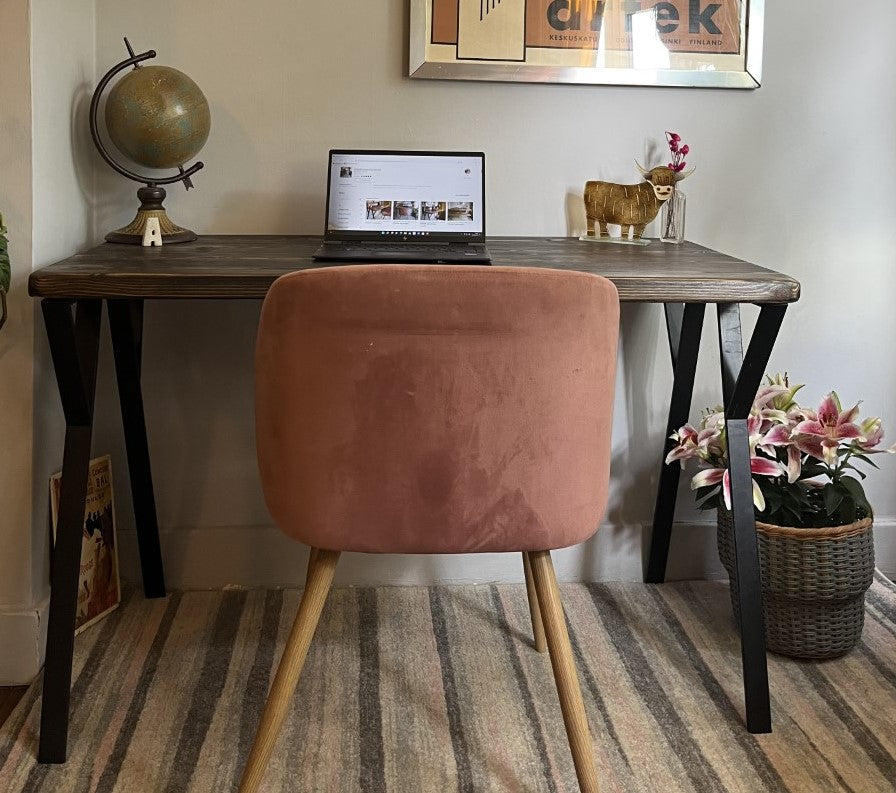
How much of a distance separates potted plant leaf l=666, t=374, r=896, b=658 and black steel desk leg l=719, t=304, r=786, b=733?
170 mm

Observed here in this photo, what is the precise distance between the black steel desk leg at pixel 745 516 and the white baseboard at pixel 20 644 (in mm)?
1241

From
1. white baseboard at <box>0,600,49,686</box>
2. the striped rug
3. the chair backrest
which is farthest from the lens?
white baseboard at <box>0,600,49,686</box>

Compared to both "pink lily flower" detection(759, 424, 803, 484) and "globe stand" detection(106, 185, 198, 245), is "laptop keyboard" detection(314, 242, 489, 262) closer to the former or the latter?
"globe stand" detection(106, 185, 198, 245)

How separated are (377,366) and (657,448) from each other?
1.20 meters

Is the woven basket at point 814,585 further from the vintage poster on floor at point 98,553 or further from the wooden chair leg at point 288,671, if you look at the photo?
the vintage poster on floor at point 98,553

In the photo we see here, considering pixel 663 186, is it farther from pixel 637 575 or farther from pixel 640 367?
pixel 637 575

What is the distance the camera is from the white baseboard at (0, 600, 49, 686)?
6.09 feet

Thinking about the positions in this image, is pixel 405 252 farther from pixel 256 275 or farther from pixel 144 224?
pixel 144 224

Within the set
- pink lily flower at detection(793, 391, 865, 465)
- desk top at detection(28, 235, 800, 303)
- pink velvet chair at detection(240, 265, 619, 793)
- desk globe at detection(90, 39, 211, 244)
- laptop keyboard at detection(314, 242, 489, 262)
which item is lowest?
pink lily flower at detection(793, 391, 865, 465)

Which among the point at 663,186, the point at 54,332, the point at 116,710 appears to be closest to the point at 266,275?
the point at 54,332

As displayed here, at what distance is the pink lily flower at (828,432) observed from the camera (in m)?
1.95

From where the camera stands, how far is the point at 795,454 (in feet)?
6.47

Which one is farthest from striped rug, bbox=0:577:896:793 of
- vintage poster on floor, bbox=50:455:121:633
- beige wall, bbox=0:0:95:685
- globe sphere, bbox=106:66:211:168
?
globe sphere, bbox=106:66:211:168

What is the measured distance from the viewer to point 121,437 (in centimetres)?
225
